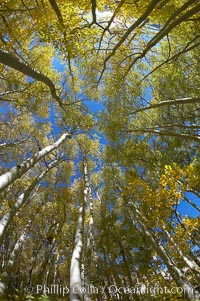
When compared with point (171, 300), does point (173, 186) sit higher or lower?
higher

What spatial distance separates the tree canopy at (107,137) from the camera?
4.61 meters

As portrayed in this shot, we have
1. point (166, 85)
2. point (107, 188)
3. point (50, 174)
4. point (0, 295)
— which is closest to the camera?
point (0, 295)

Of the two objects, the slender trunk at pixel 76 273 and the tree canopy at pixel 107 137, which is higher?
the tree canopy at pixel 107 137

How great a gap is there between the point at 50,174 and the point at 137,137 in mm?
6324

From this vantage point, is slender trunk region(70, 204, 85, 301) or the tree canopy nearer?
slender trunk region(70, 204, 85, 301)

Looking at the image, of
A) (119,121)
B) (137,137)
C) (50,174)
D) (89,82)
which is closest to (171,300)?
(119,121)

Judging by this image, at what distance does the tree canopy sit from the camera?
4.61 metres

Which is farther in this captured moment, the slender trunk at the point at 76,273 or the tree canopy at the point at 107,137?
the tree canopy at the point at 107,137

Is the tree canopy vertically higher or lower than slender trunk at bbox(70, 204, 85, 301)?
higher

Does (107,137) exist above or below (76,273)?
above

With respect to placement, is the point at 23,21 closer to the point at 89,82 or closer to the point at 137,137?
the point at 89,82

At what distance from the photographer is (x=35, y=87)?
7.33 metres

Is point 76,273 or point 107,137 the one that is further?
point 107,137

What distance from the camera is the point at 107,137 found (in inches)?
354
